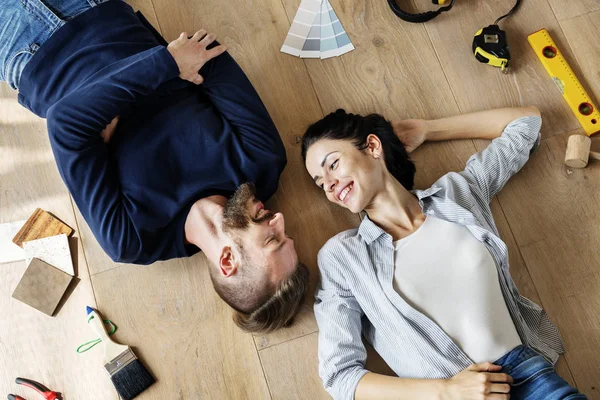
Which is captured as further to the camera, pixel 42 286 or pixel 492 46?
pixel 492 46

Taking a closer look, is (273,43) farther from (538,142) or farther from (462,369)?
(462,369)

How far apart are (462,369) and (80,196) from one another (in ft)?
3.67

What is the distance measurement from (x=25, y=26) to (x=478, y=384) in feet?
5.08

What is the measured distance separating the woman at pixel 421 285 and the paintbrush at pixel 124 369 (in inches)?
21.2

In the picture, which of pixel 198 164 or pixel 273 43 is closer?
pixel 198 164

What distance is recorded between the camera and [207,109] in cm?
165

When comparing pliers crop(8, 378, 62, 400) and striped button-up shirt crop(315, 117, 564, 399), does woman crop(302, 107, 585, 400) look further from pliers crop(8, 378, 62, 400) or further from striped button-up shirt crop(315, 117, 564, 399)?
pliers crop(8, 378, 62, 400)

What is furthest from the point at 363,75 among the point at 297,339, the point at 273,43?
the point at 297,339

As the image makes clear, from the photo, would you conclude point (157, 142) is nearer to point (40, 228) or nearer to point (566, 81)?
point (40, 228)

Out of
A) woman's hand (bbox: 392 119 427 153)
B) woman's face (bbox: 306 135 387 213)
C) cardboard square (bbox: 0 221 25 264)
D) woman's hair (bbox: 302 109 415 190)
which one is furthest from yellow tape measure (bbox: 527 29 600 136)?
cardboard square (bbox: 0 221 25 264)

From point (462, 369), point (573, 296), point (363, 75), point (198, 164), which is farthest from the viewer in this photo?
point (363, 75)

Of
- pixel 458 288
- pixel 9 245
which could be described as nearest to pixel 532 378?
pixel 458 288

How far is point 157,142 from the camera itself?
1583 mm

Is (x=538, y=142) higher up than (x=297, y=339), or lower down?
higher up
